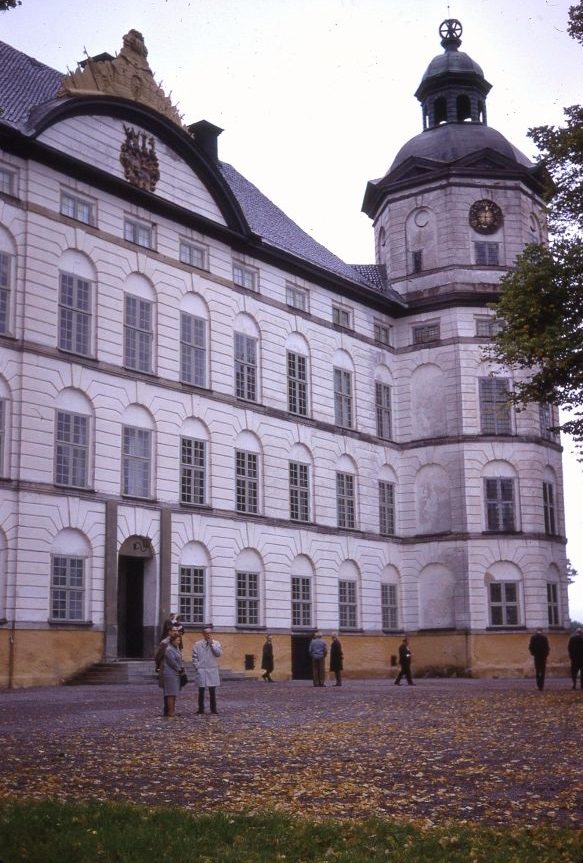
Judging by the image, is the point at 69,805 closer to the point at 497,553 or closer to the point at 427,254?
the point at 497,553

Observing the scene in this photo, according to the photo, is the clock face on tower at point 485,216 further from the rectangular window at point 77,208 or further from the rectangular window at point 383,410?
the rectangular window at point 77,208

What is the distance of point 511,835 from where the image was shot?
28.2 ft

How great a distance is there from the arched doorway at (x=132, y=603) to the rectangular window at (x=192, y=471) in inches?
104

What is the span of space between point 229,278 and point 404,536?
15.4 m

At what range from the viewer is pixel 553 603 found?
161 feet

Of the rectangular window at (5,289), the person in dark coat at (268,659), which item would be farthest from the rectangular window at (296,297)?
the rectangular window at (5,289)

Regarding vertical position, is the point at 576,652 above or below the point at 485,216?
below

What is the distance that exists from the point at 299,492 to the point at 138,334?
10557 mm

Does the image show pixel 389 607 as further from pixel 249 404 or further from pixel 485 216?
pixel 485 216

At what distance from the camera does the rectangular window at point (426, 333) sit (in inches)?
1968

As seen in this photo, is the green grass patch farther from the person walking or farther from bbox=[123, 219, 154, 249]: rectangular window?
bbox=[123, 219, 154, 249]: rectangular window

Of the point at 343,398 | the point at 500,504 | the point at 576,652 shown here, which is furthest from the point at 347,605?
the point at 576,652

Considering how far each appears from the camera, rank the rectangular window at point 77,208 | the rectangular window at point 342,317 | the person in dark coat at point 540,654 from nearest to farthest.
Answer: the person in dark coat at point 540,654
the rectangular window at point 77,208
the rectangular window at point 342,317

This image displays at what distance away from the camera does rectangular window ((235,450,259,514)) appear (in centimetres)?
4009
